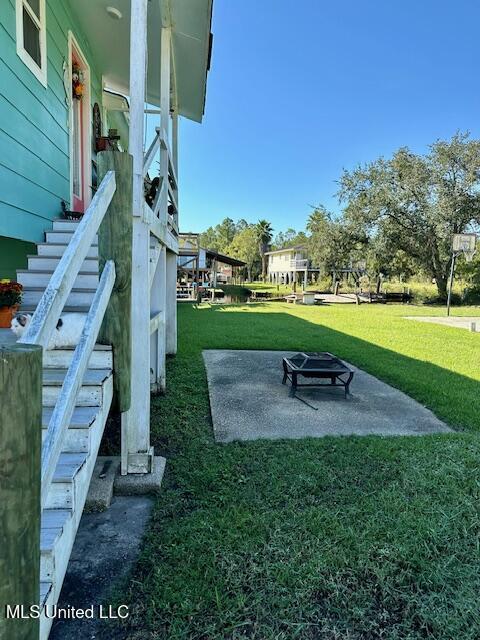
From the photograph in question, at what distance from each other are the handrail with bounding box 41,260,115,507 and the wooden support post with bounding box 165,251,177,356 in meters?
3.93

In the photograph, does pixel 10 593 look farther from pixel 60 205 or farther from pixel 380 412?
pixel 60 205

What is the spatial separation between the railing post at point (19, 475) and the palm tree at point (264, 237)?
66.8m

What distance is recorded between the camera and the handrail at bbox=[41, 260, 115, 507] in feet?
3.84

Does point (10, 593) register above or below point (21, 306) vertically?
below

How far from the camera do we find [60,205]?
4.78 m

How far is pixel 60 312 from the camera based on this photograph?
127 cm

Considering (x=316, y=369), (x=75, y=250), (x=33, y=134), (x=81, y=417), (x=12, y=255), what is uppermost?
(x=33, y=134)

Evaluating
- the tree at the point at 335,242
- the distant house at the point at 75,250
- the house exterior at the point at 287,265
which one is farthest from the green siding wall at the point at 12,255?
Answer: the house exterior at the point at 287,265

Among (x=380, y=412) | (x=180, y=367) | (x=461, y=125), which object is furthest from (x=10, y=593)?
(x=461, y=125)

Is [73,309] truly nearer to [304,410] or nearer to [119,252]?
[119,252]

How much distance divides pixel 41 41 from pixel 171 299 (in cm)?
366

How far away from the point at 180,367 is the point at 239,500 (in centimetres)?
365

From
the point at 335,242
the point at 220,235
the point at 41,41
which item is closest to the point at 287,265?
the point at 335,242

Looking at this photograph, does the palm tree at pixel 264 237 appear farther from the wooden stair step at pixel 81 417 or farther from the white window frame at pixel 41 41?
the wooden stair step at pixel 81 417
